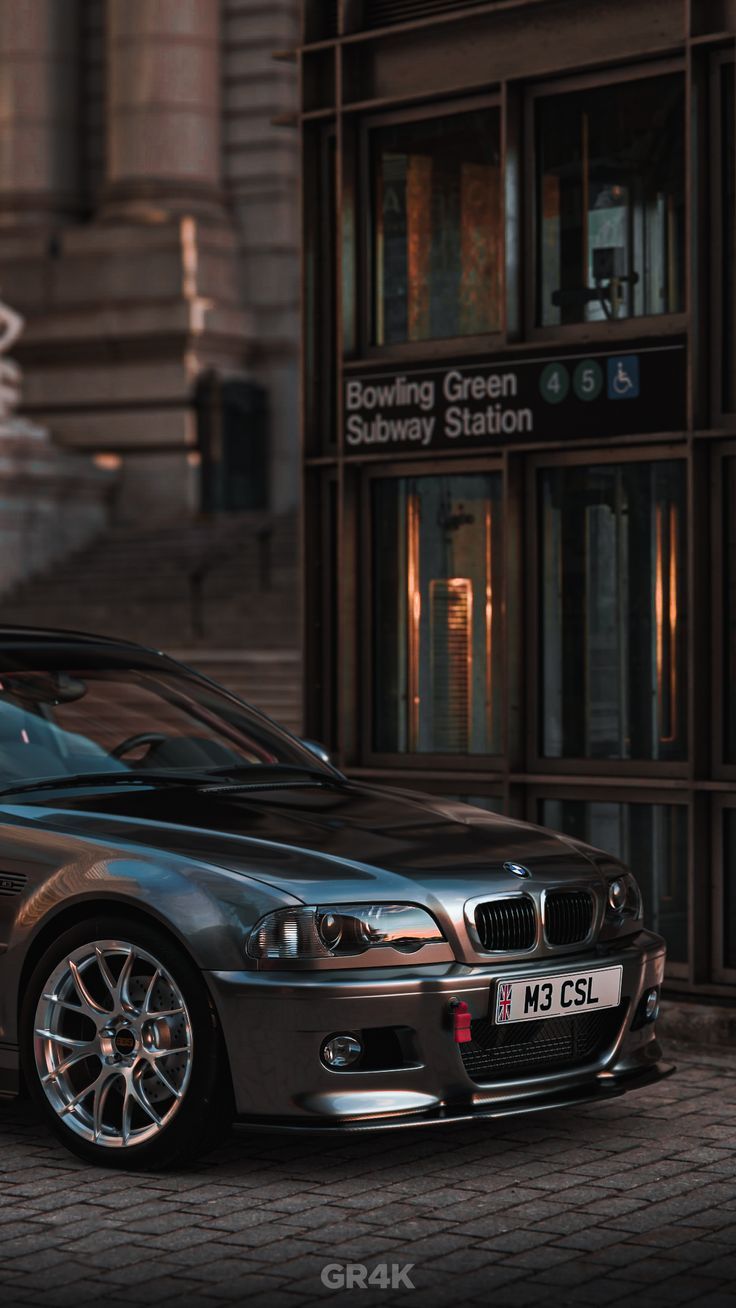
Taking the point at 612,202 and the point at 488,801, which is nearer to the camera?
the point at 612,202

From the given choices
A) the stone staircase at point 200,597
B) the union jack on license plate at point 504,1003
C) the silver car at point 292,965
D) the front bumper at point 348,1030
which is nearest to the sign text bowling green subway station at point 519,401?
the silver car at point 292,965

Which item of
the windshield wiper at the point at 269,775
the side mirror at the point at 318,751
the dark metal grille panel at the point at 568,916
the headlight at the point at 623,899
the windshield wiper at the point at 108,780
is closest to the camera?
the dark metal grille panel at the point at 568,916

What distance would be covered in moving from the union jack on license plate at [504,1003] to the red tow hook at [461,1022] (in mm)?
114

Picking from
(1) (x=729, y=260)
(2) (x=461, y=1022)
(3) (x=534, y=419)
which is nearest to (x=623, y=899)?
(2) (x=461, y=1022)

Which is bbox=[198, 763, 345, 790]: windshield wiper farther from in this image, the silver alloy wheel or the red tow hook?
the red tow hook

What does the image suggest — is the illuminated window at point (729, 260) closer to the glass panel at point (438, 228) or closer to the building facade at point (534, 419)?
the building facade at point (534, 419)

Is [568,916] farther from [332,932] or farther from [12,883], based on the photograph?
[12,883]

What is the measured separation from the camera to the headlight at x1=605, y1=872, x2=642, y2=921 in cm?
667

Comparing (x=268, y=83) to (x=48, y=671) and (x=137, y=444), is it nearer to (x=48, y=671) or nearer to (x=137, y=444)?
(x=137, y=444)

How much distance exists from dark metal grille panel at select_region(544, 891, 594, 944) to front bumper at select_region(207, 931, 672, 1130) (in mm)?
347

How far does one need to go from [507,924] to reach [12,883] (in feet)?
4.81

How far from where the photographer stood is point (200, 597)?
23656 mm

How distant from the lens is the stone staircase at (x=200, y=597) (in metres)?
20.8

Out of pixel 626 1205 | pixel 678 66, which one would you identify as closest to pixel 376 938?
pixel 626 1205
